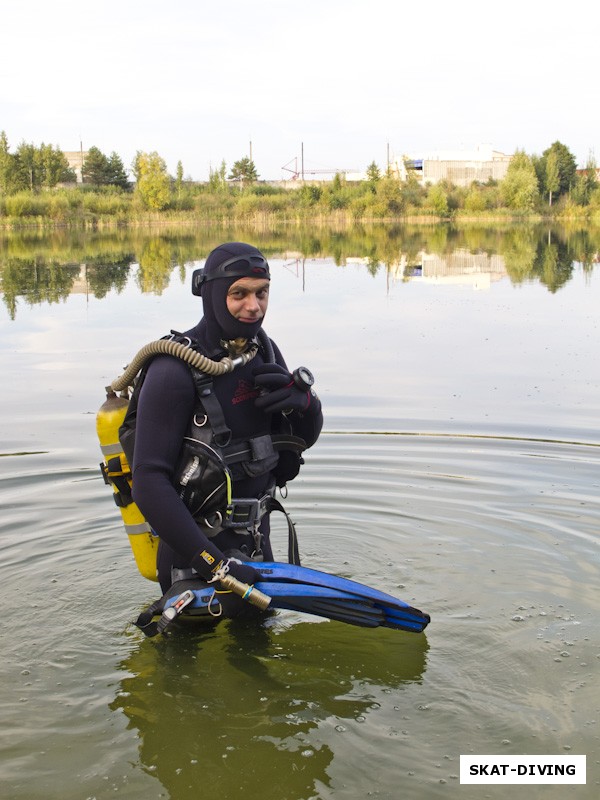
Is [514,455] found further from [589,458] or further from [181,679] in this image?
[181,679]

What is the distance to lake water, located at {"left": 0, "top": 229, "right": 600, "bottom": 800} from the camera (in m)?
3.28

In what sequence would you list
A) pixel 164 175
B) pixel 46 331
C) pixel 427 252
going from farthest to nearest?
1. pixel 164 175
2. pixel 427 252
3. pixel 46 331

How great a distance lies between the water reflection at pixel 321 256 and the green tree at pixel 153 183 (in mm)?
25504

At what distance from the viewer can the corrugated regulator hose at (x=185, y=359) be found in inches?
142

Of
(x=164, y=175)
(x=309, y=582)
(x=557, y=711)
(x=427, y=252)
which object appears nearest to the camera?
(x=557, y=711)

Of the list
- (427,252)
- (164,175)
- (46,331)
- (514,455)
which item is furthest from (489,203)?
(514,455)

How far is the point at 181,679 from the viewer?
12.6 ft

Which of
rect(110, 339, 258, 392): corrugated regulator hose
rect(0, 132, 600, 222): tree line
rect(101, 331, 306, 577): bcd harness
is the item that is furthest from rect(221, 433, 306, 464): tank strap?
rect(0, 132, 600, 222): tree line

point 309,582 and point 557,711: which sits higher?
point 309,582

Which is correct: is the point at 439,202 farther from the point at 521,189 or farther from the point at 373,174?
the point at 373,174

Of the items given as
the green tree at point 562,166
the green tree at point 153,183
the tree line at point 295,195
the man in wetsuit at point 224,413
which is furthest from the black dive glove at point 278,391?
the green tree at point 562,166

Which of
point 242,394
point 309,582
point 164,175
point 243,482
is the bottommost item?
point 309,582

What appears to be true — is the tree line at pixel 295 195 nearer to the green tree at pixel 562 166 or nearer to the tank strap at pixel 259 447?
the green tree at pixel 562 166

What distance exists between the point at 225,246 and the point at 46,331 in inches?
402
